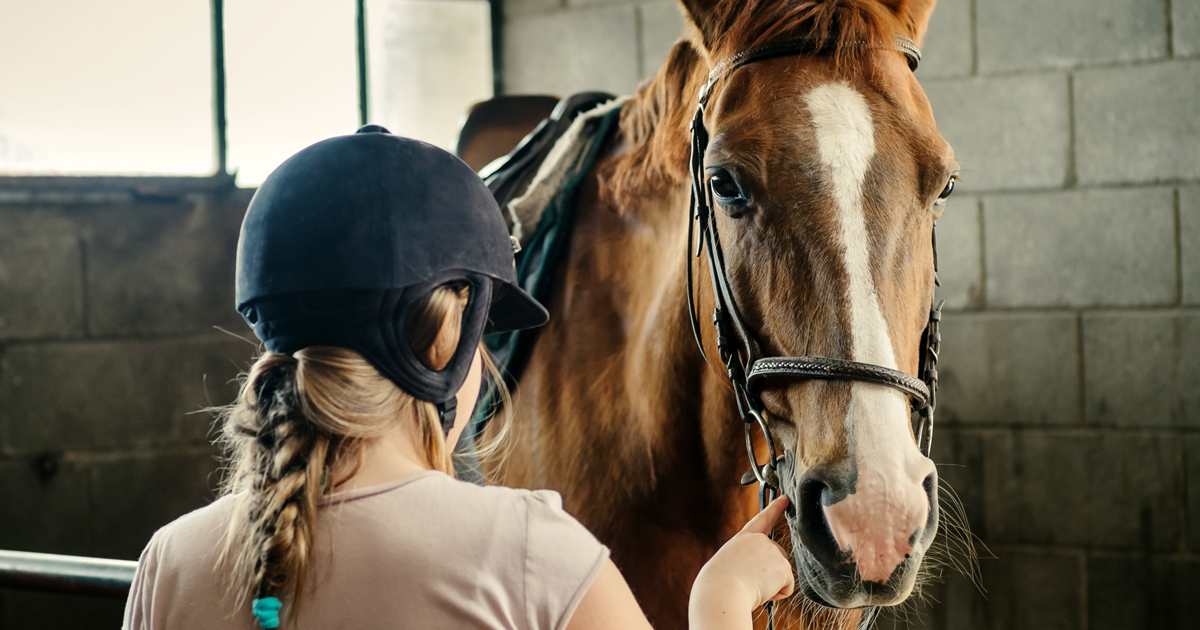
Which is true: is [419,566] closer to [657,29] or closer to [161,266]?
[161,266]

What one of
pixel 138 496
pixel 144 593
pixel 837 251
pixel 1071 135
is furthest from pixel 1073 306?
pixel 138 496

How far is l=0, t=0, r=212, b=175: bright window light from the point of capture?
2.50 m

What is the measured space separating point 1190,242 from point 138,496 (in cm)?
353

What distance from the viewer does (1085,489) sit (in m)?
2.60

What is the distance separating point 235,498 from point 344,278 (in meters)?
0.17

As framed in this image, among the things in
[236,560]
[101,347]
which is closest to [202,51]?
[101,347]

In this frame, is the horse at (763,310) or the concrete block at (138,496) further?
the concrete block at (138,496)

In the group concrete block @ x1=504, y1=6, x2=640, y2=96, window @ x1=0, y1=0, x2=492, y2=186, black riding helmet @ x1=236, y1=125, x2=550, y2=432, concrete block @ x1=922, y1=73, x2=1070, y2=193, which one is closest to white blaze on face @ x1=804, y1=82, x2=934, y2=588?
black riding helmet @ x1=236, y1=125, x2=550, y2=432

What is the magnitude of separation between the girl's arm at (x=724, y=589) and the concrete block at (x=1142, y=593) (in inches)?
97.0

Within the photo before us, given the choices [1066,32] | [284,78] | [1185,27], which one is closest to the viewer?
[1185,27]

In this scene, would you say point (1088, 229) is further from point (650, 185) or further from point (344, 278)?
point (344, 278)

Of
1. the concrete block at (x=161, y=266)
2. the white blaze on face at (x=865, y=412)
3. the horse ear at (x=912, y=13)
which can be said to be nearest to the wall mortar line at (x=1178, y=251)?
the horse ear at (x=912, y=13)

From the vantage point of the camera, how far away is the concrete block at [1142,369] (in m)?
2.49

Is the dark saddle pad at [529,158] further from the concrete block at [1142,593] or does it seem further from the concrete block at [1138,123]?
the concrete block at [1142,593]
